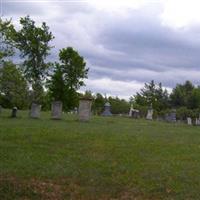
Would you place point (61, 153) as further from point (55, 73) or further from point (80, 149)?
point (55, 73)

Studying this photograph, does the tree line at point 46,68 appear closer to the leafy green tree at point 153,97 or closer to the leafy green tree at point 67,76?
the leafy green tree at point 67,76

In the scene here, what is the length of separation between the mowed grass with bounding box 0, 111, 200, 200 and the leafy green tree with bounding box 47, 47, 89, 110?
3472 cm

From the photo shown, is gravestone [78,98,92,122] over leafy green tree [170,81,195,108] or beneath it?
beneath

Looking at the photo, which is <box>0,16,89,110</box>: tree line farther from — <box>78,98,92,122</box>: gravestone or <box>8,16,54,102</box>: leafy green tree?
<box>78,98,92,122</box>: gravestone

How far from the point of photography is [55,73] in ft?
179

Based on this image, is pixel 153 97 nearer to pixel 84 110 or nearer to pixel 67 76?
pixel 67 76

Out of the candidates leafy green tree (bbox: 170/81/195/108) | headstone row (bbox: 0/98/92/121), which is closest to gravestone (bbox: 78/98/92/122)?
headstone row (bbox: 0/98/92/121)

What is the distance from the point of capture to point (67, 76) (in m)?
54.8

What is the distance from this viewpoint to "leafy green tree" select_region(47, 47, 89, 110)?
2124 inches

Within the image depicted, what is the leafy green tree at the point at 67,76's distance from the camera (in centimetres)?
5394

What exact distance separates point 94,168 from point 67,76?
4188 centimetres

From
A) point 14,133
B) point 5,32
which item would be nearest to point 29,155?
point 14,133

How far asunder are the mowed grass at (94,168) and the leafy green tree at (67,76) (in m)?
34.7

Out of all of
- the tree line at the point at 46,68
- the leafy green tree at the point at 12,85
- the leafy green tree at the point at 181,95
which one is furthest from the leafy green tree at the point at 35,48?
the leafy green tree at the point at 181,95
